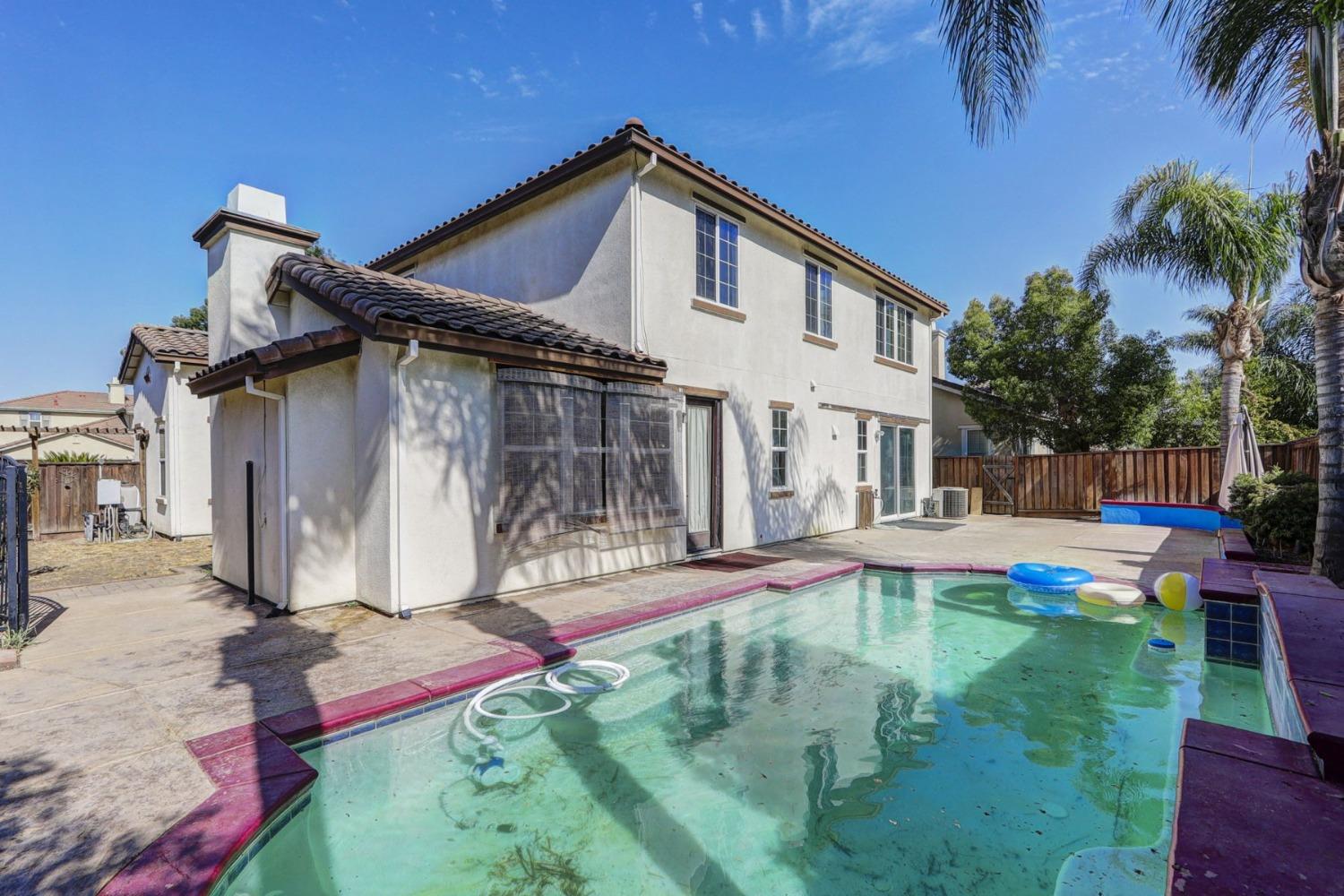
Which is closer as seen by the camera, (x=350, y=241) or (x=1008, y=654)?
(x=1008, y=654)

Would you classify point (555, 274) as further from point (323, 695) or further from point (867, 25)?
point (323, 695)

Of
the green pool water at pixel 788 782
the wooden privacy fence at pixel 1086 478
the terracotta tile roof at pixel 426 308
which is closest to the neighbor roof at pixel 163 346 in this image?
the terracotta tile roof at pixel 426 308

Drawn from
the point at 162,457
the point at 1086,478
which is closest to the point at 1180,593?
the point at 1086,478

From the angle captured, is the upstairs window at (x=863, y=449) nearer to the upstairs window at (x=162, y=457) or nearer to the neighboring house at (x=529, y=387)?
the neighboring house at (x=529, y=387)

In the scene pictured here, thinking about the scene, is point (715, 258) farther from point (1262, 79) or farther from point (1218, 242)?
point (1218, 242)

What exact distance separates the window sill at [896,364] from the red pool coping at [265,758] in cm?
1137

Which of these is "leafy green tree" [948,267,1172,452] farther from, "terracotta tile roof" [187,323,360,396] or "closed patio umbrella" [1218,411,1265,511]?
"terracotta tile roof" [187,323,360,396]

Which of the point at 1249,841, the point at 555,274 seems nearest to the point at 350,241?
the point at 555,274

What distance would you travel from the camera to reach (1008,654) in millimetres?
6152

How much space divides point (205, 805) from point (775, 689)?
3977 mm

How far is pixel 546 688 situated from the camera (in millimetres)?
4938

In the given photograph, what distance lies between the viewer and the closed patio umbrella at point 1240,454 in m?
12.4

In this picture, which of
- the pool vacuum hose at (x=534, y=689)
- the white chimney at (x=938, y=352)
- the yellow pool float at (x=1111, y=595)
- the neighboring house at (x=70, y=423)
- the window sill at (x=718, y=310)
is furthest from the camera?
the white chimney at (x=938, y=352)

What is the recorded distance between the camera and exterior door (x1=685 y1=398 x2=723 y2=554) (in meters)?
10.3
